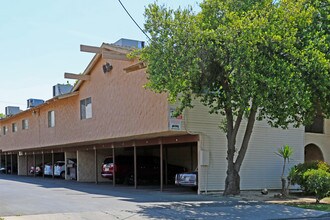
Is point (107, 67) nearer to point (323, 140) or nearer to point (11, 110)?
point (323, 140)

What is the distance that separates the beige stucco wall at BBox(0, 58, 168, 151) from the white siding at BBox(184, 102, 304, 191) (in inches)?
75.1

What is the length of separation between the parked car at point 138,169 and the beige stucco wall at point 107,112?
1927mm

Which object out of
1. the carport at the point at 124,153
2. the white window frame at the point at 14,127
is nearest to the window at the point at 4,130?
the white window frame at the point at 14,127

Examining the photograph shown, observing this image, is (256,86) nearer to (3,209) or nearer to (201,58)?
(201,58)

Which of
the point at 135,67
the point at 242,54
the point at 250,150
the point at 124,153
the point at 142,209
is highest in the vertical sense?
the point at 135,67

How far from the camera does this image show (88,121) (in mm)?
25250

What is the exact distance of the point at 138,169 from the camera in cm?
Answer: 2509

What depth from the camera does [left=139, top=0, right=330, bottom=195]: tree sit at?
45.3 ft

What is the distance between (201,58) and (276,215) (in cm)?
567

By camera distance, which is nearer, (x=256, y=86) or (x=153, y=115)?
(x=256, y=86)

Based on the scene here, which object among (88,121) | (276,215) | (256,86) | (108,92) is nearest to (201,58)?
(256,86)

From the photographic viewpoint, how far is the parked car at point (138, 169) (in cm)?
2491

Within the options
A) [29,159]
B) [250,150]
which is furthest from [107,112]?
[29,159]

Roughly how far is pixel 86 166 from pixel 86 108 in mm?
5147
